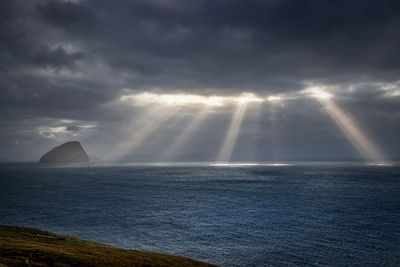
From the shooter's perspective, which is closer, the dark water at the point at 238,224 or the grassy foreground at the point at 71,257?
the grassy foreground at the point at 71,257

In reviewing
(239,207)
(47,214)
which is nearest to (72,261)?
(47,214)

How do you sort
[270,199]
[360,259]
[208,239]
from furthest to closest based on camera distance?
[270,199], [208,239], [360,259]

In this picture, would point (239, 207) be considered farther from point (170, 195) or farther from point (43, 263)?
point (43, 263)

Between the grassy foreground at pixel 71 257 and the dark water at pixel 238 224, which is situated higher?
the grassy foreground at pixel 71 257

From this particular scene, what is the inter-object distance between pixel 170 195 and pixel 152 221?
60027 mm

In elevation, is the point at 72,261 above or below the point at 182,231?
above

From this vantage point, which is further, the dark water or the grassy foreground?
the dark water

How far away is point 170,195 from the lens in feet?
499

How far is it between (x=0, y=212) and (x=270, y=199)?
122914mm

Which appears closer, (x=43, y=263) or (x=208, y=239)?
(x=43, y=263)

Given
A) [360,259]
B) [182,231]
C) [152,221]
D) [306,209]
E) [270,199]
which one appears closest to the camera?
[360,259]

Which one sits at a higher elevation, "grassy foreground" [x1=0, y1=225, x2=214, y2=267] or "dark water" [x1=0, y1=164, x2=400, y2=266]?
"grassy foreground" [x1=0, y1=225, x2=214, y2=267]

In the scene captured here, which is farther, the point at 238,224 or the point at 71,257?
the point at 238,224

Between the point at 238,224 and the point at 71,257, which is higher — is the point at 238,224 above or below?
below
